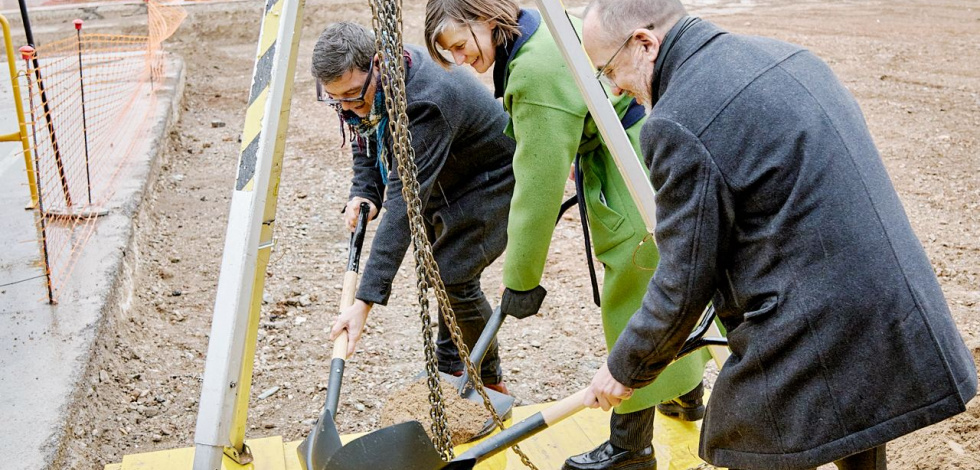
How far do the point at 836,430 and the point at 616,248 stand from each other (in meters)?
0.98

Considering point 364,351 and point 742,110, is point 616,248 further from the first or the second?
point 364,351

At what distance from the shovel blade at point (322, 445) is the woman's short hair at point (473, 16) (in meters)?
1.12

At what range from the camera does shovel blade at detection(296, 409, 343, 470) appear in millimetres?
2361

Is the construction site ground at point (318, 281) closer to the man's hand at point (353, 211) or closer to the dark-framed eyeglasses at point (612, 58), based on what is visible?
the man's hand at point (353, 211)

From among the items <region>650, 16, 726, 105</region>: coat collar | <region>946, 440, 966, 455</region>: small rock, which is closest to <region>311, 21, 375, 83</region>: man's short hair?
<region>650, 16, 726, 105</region>: coat collar

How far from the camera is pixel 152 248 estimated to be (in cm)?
545

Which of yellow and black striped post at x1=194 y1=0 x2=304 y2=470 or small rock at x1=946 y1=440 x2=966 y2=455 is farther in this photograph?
small rock at x1=946 y1=440 x2=966 y2=455

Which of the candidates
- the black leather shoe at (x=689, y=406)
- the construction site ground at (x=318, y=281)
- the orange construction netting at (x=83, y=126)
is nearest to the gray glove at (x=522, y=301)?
the black leather shoe at (x=689, y=406)

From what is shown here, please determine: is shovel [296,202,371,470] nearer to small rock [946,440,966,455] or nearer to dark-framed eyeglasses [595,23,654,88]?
dark-framed eyeglasses [595,23,654,88]

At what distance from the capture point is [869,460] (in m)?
2.00

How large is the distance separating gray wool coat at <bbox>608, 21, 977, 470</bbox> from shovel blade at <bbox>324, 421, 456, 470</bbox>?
32.7 inches

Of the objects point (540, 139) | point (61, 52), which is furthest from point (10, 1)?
point (540, 139)

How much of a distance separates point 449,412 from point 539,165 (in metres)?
1.10

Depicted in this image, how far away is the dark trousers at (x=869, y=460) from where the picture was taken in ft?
6.52
